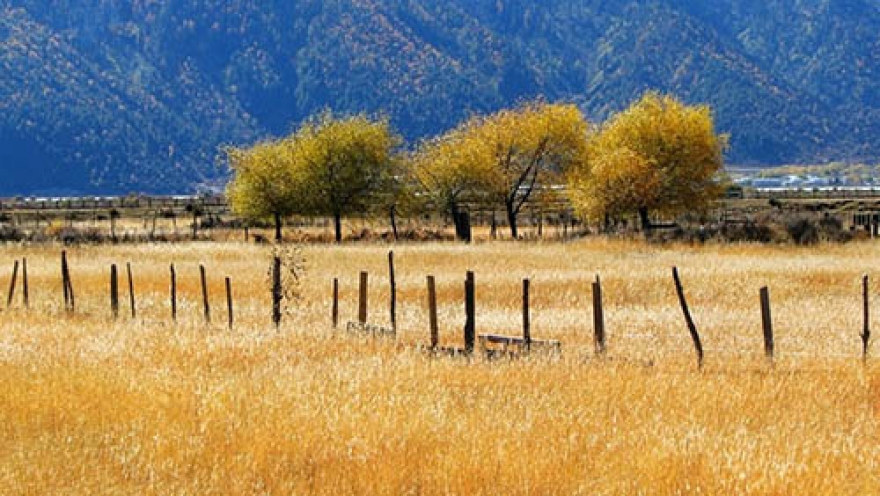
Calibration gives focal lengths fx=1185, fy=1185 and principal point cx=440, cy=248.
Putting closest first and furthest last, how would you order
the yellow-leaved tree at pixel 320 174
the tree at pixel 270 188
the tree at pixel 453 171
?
the tree at pixel 270 188, the yellow-leaved tree at pixel 320 174, the tree at pixel 453 171

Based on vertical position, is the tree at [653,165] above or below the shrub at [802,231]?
above

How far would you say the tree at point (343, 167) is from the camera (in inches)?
2960

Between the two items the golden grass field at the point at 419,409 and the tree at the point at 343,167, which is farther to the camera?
the tree at the point at 343,167

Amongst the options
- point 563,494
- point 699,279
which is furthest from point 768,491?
point 699,279

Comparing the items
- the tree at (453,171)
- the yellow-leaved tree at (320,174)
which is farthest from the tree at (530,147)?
the yellow-leaved tree at (320,174)

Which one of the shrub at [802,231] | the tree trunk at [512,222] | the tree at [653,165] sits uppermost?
the tree at [653,165]

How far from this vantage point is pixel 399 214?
266 feet

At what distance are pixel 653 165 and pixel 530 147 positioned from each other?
11018mm

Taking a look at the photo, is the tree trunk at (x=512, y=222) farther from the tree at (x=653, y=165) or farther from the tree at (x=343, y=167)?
the tree at (x=343, y=167)

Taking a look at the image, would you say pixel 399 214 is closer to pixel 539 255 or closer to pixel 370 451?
pixel 539 255

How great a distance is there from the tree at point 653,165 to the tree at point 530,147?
16.9ft

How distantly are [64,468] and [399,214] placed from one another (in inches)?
2767

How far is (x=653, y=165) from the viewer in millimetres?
67062

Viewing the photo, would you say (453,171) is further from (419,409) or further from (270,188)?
(419,409)
